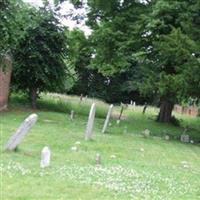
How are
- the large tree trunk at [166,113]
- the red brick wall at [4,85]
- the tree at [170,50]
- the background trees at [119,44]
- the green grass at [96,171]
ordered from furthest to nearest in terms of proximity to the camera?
the large tree trunk at [166,113] < the red brick wall at [4,85] < the background trees at [119,44] < the tree at [170,50] < the green grass at [96,171]

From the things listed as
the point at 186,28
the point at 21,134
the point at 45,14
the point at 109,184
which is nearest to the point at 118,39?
the point at 45,14

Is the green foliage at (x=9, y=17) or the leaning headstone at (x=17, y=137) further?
the green foliage at (x=9, y=17)

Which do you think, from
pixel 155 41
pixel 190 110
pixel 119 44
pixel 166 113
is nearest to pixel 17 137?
pixel 155 41

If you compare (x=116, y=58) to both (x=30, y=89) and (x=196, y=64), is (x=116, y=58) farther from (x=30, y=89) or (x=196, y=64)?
(x=196, y=64)

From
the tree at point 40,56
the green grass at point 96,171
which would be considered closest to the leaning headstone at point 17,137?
the green grass at point 96,171

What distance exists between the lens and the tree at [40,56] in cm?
3716

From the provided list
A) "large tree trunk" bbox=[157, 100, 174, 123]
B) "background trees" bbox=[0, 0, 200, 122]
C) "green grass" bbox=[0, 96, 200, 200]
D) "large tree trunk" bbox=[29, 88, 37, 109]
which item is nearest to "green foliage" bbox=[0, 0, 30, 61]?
"background trees" bbox=[0, 0, 200, 122]

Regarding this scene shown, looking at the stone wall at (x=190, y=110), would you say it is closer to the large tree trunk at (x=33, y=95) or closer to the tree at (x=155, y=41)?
the tree at (x=155, y=41)

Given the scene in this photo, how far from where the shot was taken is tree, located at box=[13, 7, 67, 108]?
37156 mm

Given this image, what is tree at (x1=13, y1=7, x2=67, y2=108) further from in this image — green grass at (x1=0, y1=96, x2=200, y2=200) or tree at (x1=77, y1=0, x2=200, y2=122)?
green grass at (x1=0, y1=96, x2=200, y2=200)

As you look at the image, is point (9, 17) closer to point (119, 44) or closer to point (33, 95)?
point (119, 44)

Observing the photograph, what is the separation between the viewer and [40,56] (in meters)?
36.9

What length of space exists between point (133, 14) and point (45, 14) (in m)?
5.68

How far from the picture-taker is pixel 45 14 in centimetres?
3891
